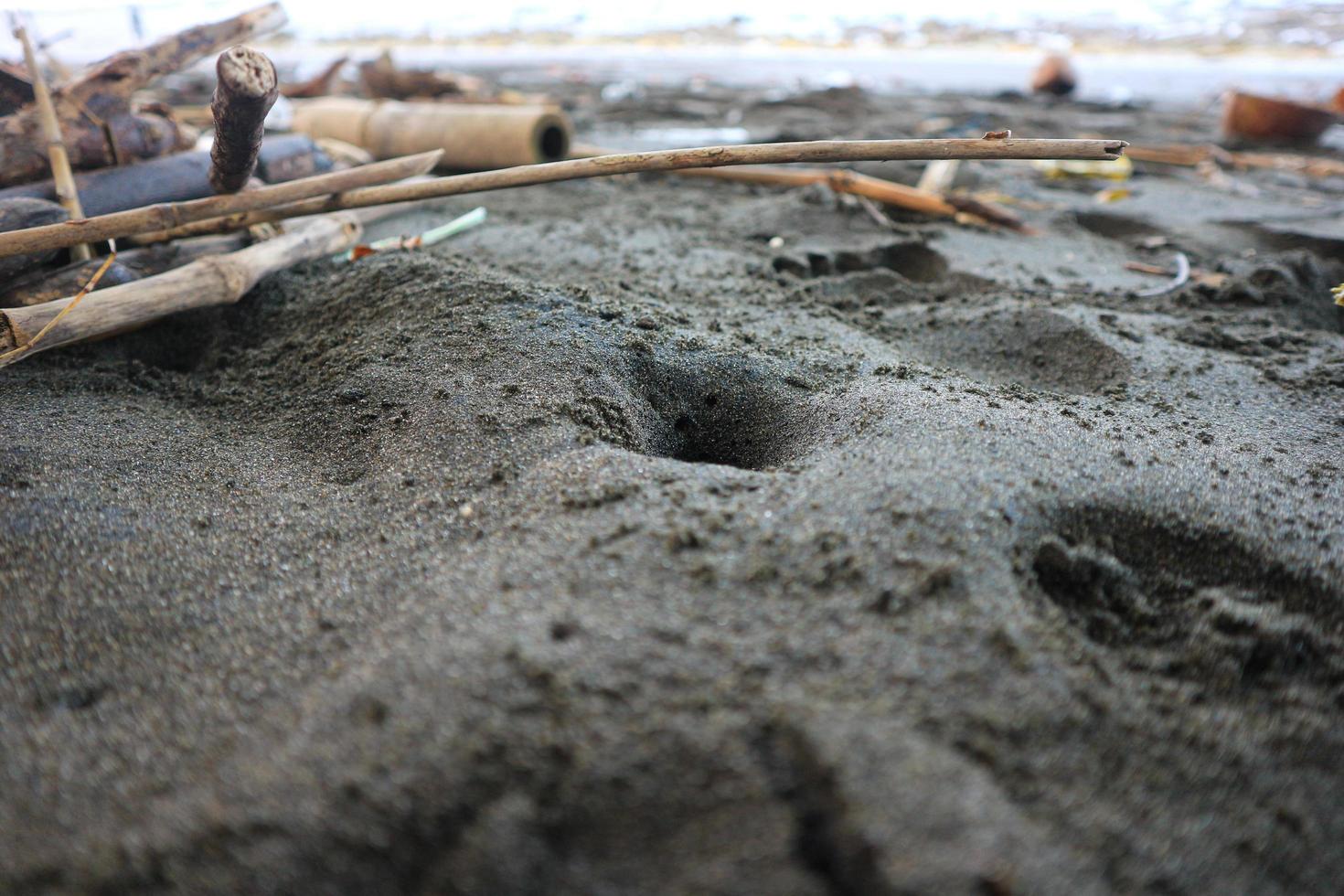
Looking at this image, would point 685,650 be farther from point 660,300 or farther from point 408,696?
point 660,300

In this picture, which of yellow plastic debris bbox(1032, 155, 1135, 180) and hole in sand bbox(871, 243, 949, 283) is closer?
hole in sand bbox(871, 243, 949, 283)

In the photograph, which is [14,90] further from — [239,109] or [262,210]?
[239,109]

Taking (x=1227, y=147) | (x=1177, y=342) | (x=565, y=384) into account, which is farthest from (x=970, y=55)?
(x=565, y=384)

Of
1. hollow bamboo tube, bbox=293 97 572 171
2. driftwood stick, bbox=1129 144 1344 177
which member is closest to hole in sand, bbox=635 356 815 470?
hollow bamboo tube, bbox=293 97 572 171

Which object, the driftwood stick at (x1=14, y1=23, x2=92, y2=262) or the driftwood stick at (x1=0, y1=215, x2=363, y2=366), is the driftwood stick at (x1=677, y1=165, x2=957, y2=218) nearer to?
the driftwood stick at (x1=0, y1=215, x2=363, y2=366)

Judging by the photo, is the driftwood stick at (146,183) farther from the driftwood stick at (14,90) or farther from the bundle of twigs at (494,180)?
the bundle of twigs at (494,180)

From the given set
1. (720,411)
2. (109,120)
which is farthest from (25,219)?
(720,411)
